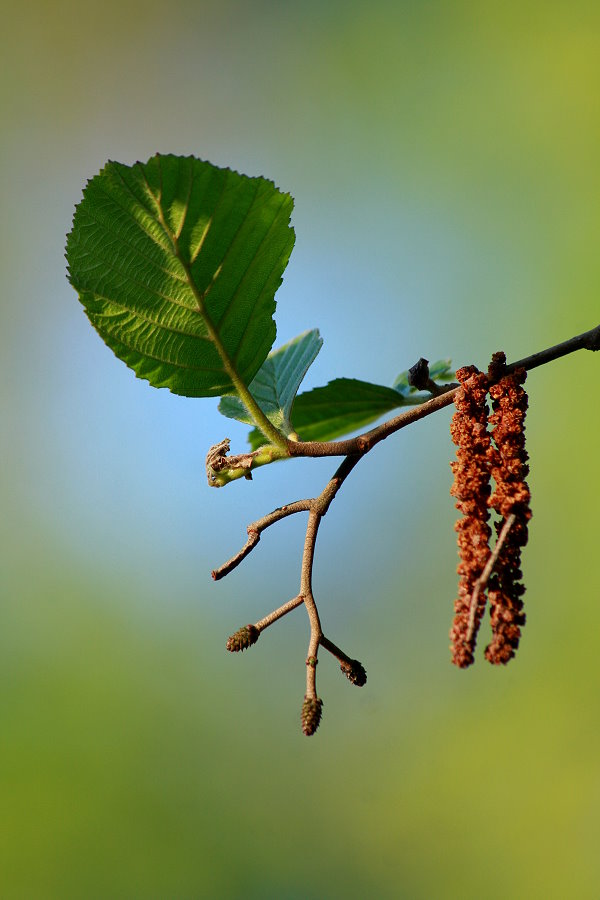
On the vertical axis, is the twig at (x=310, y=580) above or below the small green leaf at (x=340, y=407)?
below

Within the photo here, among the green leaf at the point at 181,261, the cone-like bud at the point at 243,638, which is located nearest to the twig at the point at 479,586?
the cone-like bud at the point at 243,638

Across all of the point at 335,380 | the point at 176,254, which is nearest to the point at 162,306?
the point at 176,254

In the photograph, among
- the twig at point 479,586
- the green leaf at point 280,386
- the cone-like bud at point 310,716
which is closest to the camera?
the twig at point 479,586

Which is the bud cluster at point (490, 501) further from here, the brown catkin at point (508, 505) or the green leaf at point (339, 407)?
the green leaf at point (339, 407)

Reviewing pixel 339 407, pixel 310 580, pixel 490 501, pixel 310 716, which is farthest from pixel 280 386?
pixel 310 716

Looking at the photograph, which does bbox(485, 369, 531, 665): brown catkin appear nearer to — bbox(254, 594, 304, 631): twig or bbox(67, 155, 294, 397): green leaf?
bbox(254, 594, 304, 631): twig

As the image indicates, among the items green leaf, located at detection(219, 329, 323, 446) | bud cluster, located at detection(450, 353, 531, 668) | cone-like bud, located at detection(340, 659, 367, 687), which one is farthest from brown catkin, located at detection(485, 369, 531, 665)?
green leaf, located at detection(219, 329, 323, 446)
